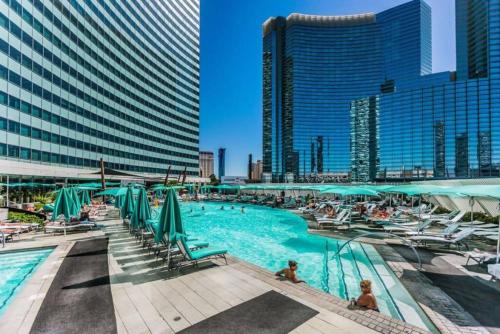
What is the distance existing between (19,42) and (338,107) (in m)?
98.3

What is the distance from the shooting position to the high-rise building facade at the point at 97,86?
2216cm

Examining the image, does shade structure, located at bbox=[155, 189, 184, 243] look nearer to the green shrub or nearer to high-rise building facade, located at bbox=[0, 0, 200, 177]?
the green shrub

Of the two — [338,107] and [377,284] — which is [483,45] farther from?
[377,284]

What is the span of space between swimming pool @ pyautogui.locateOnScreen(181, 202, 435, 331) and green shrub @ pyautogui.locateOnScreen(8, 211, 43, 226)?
27.8 ft

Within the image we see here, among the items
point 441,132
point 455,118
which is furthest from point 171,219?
point 455,118

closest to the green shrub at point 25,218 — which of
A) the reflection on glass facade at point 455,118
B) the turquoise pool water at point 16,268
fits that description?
the turquoise pool water at point 16,268

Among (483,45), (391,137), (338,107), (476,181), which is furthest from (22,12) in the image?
(483,45)

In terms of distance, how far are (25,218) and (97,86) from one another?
29936 mm

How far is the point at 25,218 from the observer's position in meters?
13.0

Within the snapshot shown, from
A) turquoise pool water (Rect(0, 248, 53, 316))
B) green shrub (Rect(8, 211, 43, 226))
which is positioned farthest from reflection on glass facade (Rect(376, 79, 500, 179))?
turquoise pool water (Rect(0, 248, 53, 316))

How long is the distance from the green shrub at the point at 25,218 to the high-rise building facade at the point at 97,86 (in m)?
10.5

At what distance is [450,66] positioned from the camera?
104062 millimetres

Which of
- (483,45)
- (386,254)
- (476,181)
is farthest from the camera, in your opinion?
(483,45)

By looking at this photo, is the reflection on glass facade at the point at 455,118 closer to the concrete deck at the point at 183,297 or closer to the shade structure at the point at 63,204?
the concrete deck at the point at 183,297
